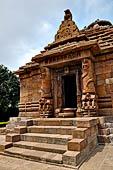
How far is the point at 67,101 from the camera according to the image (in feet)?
30.8

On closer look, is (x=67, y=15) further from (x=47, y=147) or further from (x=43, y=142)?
(x=47, y=147)

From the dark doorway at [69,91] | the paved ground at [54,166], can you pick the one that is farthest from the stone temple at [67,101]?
the paved ground at [54,166]

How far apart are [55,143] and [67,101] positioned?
4608 millimetres

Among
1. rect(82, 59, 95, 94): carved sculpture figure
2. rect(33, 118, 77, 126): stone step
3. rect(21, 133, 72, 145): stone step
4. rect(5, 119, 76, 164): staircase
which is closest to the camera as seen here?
rect(5, 119, 76, 164): staircase

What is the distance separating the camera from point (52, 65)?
860 centimetres

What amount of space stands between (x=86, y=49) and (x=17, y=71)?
6248 millimetres

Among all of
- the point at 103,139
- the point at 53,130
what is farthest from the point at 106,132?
the point at 53,130

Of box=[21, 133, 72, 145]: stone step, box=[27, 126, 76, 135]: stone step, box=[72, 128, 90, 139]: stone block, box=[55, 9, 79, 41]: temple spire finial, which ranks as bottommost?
box=[21, 133, 72, 145]: stone step


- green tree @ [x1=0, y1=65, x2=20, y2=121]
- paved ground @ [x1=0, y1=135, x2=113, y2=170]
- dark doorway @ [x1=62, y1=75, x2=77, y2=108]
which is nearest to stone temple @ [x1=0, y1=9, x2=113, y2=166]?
dark doorway @ [x1=62, y1=75, x2=77, y2=108]

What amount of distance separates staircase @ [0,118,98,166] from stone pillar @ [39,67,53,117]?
1483 mm

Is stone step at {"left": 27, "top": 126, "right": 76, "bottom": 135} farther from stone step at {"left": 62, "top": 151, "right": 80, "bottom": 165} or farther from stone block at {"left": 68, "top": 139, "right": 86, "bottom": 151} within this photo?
stone step at {"left": 62, "top": 151, "right": 80, "bottom": 165}

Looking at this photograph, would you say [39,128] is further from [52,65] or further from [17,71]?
[17,71]

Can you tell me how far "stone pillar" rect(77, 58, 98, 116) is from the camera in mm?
6742

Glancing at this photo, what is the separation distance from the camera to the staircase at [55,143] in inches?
155
